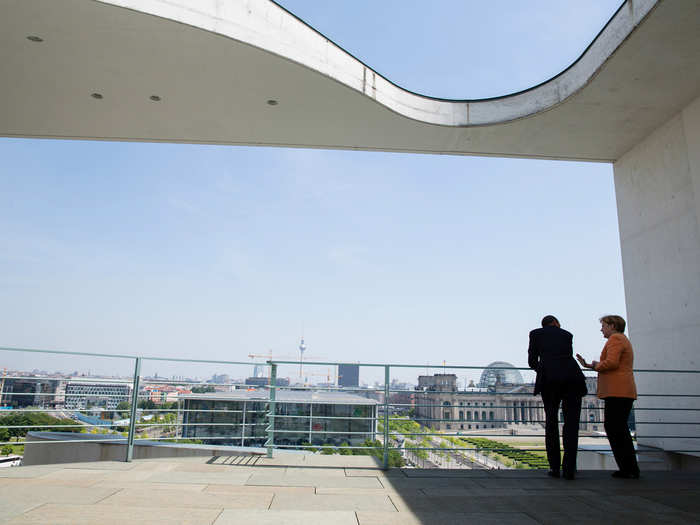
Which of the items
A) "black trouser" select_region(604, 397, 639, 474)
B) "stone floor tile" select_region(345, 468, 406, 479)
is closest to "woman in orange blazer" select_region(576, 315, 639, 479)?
"black trouser" select_region(604, 397, 639, 474)

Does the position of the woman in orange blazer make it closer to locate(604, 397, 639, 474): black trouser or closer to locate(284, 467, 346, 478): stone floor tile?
locate(604, 397, 639, 474): black trouser

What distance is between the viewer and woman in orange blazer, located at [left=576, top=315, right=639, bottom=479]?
371cm

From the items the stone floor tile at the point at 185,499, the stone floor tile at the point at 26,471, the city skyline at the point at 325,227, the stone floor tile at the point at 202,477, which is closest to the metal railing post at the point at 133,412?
the city skyline at the point at 325,227

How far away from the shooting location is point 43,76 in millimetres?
4461

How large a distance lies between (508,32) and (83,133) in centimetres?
560

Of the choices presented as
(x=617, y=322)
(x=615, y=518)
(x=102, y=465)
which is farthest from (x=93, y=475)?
(x=617, y=322)

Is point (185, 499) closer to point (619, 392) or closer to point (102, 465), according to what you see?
point (102, 465)

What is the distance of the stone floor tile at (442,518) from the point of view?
2.44 meters

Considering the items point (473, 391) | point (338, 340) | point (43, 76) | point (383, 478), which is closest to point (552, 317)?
point (473, 391)

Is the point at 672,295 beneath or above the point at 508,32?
beneath

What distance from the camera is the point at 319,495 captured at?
118 inches

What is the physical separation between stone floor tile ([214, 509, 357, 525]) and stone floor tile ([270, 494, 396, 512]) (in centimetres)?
10

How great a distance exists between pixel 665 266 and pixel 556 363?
269 centimetres

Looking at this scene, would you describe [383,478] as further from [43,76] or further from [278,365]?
[43,76]
